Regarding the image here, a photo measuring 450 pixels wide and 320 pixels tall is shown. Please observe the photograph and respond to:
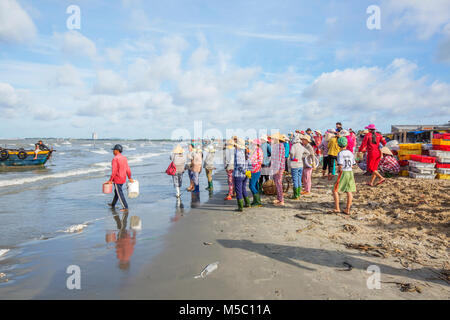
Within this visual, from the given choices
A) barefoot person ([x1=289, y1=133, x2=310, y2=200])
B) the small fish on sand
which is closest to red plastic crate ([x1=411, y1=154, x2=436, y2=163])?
barefoot person ([x1=289, y1=133, x2=310, y2=200])

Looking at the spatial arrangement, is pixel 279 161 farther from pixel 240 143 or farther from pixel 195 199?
pixel 195 199

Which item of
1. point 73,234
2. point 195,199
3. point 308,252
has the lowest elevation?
point 73,234

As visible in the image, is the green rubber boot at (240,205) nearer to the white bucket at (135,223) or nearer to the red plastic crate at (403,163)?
the white bucket at (135,223)

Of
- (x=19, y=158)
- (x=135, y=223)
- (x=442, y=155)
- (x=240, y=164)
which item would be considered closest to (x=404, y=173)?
(x=442, y=155)

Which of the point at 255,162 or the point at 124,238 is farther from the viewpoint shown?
the point at 255,162

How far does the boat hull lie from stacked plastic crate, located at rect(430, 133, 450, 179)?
29.6m

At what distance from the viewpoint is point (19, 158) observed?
2464 cm

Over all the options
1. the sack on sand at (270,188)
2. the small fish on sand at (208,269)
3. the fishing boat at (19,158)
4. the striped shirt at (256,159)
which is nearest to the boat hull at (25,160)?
the fishing boat at (19,158)

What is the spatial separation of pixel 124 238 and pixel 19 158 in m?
25.5

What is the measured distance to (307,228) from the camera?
5.80 metres

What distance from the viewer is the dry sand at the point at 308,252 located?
Answer: 11.1ft
